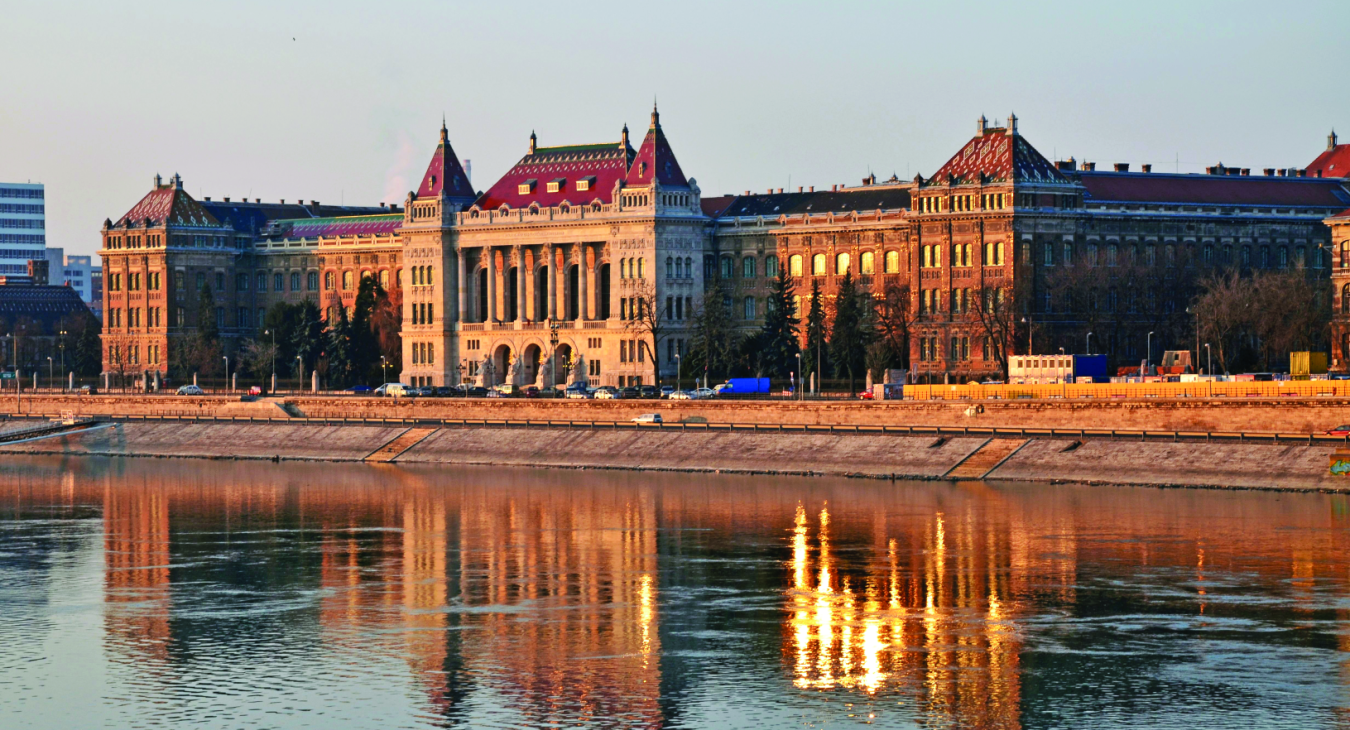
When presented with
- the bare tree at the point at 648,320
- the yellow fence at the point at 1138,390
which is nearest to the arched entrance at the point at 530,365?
the bare tree at the point at 648,320

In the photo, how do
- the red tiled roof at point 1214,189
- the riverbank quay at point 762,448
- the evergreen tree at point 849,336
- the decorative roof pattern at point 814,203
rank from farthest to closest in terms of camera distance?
the decorative roof pattern at point 814,203, the red tiled roof at point 1214,189, the evergreen tree at point 849,336, the riverbank quay at point 762,448

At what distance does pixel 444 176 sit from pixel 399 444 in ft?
189

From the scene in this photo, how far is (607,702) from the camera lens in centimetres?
5753

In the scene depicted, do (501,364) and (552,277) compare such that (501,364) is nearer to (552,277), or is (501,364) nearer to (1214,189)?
(552,277)

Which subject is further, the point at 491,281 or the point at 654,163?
the point at 491,281

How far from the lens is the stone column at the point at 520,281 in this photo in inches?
7534

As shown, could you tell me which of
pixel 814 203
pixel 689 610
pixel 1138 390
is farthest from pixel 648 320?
pixel 689 610

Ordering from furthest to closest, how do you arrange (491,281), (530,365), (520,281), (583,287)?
1. (491,281)
2. (520,281)
3. (530,365)
4. (583,287)

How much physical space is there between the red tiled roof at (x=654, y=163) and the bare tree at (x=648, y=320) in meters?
8.46

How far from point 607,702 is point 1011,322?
10481 centimetres

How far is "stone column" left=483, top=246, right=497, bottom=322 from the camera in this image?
19400 centimetres

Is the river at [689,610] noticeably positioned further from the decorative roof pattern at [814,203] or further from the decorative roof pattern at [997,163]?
the decorative roof pattern at [814,203]

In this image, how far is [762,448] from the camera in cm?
12688

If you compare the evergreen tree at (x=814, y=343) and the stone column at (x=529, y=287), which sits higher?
the stone column at (x=529, y=287)
